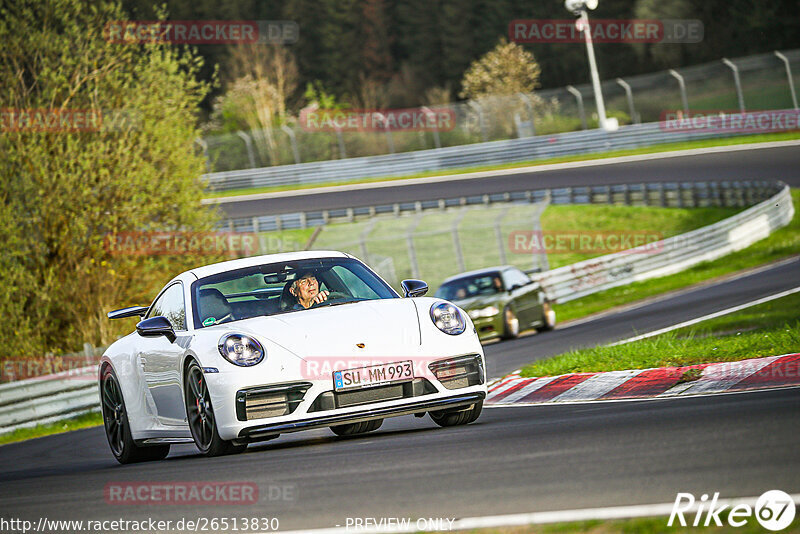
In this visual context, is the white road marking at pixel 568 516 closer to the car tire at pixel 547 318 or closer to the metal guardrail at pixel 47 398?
the metal guardrail at pixel 47 398

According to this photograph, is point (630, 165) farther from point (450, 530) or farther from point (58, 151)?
point (450, 530)

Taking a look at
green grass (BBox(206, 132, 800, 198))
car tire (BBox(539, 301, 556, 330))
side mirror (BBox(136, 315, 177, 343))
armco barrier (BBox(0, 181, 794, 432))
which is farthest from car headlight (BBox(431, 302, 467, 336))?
green grass (BBox(206, 132, 800, 198))

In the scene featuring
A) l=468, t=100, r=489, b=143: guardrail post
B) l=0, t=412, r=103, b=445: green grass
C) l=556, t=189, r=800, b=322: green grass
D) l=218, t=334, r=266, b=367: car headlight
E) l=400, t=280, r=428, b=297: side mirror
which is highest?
l=468, t=100, r=489, b=143: guardrail post

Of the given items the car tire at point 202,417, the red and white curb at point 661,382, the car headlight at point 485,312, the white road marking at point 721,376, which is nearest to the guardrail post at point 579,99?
the car headlight at point 485,312

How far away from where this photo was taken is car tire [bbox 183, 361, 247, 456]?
319 inches

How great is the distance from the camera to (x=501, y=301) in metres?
20.6

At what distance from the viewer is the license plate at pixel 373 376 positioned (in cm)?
784

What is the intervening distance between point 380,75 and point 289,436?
93321 mm

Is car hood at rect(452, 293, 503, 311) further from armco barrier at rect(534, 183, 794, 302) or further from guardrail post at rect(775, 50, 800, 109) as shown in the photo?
guardrail post at rect(775, 50, 800, 109)

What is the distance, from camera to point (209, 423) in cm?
817

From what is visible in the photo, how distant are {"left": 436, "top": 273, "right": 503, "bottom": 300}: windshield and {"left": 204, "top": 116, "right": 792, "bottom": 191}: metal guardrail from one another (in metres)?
24.0

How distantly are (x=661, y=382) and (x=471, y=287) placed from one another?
11.9 meters

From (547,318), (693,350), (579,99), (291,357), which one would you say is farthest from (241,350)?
(579,99)

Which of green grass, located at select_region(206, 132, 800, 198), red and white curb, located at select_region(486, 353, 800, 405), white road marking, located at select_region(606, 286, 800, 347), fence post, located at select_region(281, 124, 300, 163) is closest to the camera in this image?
red and white curb, located at select_region(486, 353, 800, 405)
